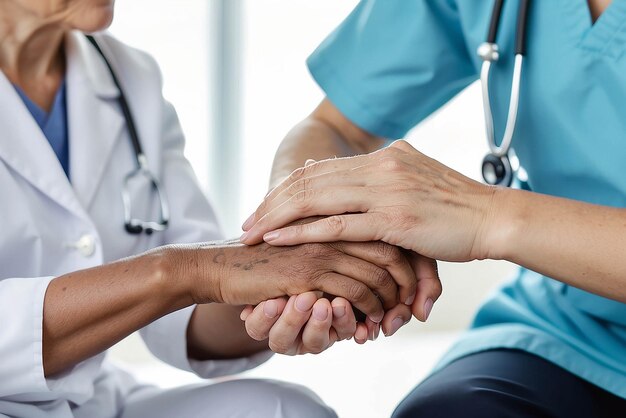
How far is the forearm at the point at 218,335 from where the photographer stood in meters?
1.35

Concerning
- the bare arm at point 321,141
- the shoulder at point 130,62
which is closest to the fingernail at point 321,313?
the bare arm at point 321,141

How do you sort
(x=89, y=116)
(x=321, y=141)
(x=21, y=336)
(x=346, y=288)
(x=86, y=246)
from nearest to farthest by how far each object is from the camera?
(x=21, y=336) → (x=346, y=288) → (x=86, y=246) → (x=89, y=116) → (x=321, y=141)

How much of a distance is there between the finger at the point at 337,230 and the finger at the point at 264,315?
0.08m

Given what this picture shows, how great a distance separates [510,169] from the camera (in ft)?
4.38

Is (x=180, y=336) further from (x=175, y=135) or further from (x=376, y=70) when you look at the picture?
(x=376, y=70)

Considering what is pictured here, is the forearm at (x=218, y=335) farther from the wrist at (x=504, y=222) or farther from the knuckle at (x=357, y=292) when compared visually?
the wrist at (x=504, y=222)

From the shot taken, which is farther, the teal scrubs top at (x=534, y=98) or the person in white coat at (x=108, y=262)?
the teal scrubs top at (x=534, y=98)

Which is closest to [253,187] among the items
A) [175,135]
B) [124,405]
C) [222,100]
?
[222,100]

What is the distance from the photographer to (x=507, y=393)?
4.09 feet

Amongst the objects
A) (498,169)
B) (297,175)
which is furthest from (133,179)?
(498,169)

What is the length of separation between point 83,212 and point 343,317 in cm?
41

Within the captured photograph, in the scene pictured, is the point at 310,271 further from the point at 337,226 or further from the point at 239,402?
the point at 239,402

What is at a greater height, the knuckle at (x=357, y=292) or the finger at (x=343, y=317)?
the knuckle at (x=357, y=292)

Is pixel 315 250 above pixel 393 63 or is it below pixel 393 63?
below
